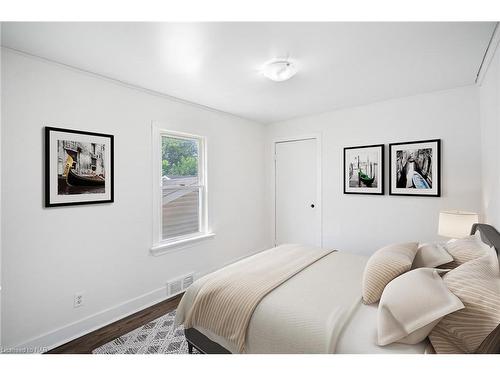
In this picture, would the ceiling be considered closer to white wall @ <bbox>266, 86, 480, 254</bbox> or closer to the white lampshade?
white wall @ <bbox>266, 86, 480, 254</bbox>

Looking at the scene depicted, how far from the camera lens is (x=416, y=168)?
3.00 meters

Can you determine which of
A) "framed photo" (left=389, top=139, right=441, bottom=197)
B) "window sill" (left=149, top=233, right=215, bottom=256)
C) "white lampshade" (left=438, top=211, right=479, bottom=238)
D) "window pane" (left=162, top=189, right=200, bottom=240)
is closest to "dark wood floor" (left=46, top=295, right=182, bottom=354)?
"window sill" (left=149, top=233, right=215, bottom=256)

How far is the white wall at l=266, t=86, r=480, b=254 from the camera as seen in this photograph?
8.98ft

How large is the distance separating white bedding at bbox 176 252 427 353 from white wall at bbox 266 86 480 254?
172 cm

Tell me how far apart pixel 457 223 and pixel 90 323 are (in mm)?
3493

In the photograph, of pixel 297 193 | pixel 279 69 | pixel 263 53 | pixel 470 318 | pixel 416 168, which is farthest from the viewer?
pixel 297 193

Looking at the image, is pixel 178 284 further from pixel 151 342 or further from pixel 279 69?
pixel 279 69

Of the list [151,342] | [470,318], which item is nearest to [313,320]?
[470,318]

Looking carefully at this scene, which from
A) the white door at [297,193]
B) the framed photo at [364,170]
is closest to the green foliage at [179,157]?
the white door at [297,193]

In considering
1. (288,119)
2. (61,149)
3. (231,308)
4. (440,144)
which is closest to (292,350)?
(231,308)

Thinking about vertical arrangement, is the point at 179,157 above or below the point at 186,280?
above

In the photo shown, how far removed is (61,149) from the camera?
2.11 m

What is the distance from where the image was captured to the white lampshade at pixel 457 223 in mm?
2293

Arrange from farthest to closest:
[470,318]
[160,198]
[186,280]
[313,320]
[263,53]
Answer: [186,280]
[160,198]
[263,53]
[313,320]
[470,318]
